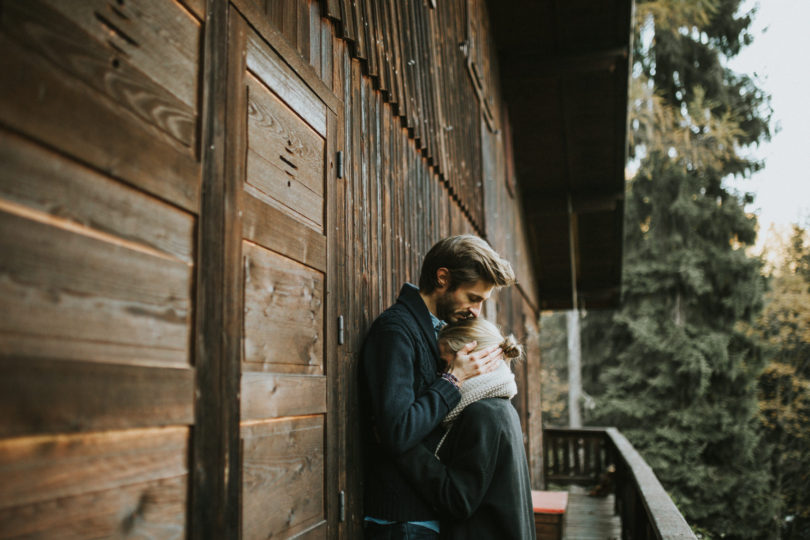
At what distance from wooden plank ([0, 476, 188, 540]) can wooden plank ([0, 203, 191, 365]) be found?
0.26m

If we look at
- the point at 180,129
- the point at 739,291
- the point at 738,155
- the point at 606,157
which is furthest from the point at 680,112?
the point at 180,129

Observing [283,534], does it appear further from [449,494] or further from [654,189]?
[654,189]

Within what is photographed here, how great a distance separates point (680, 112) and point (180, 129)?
917 inches

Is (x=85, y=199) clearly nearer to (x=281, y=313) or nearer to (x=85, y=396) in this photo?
(x=85, y=396)

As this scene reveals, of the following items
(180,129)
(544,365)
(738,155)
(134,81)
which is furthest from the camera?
(544,365)

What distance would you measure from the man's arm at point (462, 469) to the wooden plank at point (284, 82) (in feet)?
4.24

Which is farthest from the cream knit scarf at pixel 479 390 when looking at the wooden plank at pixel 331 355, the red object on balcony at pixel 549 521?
the red object on balcony at pixel 549 521

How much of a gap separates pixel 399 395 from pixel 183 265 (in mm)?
1147

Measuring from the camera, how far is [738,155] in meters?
21.9

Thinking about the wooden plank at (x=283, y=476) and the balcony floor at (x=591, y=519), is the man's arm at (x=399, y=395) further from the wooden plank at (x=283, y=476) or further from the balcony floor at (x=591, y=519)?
the balcony floor at (x=591, y=519)

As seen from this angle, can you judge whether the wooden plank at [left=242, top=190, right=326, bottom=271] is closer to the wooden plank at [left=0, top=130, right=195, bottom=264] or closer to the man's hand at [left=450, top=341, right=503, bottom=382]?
the wooden plank at [left=0, top=130, right=195, bottom=264]

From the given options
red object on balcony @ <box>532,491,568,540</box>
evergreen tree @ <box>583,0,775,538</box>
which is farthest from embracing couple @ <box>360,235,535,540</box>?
evergreen tree @ <box>583,0,775,538</box>

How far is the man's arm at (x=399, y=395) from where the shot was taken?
2602 mm

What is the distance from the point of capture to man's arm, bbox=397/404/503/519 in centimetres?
267
